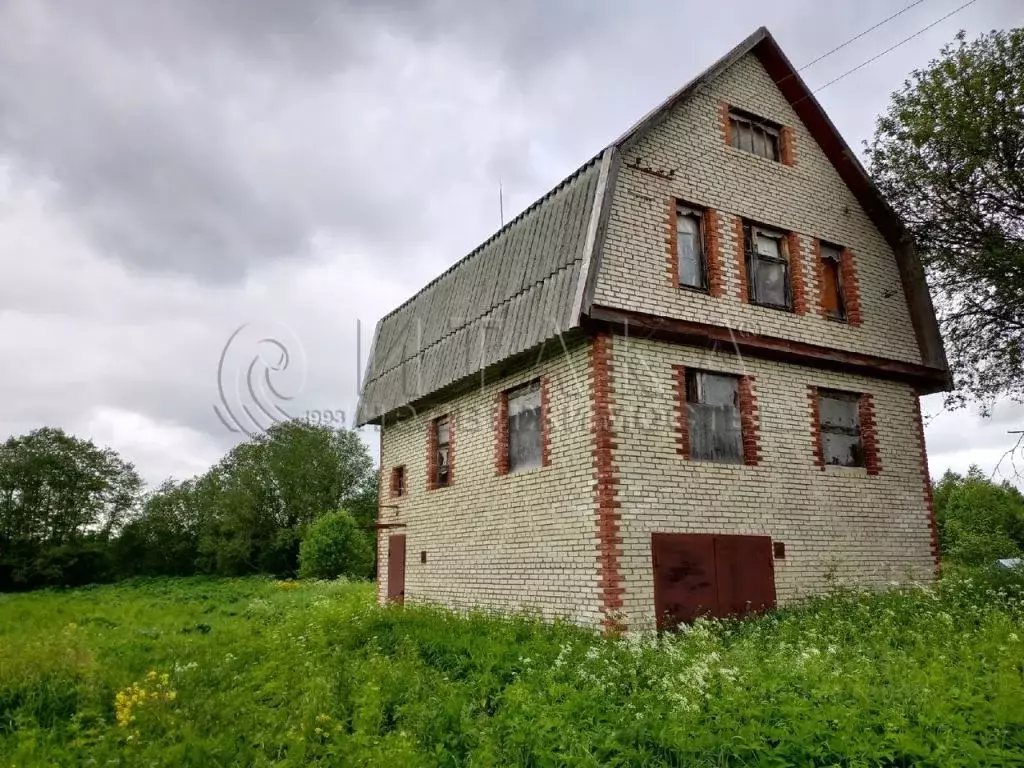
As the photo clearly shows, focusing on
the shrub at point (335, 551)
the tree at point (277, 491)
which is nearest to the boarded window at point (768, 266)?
the shrub at point (335, 551)

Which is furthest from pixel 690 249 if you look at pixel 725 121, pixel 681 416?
pixel 681 416

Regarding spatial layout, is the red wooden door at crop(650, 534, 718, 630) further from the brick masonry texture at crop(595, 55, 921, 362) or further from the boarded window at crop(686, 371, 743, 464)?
the brick masonry texture at crop(595, 55, 921, 362)

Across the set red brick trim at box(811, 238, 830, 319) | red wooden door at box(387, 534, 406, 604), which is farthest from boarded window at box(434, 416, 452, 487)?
red brick trim at box(811, 238, 830, 319)

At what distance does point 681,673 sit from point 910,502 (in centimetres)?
772

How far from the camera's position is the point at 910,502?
1180 centimetres

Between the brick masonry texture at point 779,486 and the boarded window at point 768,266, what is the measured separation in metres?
1.17

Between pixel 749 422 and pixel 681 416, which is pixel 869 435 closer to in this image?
→ pixel 749 422

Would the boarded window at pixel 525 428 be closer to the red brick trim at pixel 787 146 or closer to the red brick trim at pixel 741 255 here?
the red brick trim at pixel 741 255

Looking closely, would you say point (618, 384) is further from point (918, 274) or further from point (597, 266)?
point (918, 274)

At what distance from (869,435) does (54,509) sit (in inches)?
1534

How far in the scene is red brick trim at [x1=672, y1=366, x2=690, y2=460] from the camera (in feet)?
31.6

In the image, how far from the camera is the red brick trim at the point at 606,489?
8508 millimetres

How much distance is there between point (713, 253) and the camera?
35.1 feet

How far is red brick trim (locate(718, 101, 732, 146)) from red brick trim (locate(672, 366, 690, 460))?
429cm
